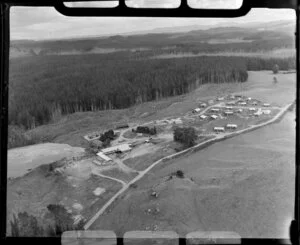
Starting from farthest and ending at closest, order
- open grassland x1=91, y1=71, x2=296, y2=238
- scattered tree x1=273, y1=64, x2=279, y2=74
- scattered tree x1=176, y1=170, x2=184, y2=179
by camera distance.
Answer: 1. scattered tree x1=273, y1=64, x2=279, y2=74
2. scattered tree x1=176, y1=170, x2=184, y2=179
3. open grassland x1=91, y1=71, x2=296, y2=238

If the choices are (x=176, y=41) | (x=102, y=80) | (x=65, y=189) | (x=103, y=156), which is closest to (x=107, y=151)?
(x=103, y=156)

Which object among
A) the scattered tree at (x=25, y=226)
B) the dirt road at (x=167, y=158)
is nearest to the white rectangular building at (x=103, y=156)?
the dirt road at (x=167, y=158)

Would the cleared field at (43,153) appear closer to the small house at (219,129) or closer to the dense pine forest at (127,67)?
the dense pine forest at (127,67)

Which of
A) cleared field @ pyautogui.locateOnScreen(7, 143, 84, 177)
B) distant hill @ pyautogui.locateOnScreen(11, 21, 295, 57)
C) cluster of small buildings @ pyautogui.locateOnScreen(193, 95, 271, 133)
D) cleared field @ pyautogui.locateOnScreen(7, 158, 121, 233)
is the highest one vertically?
distant hill @ pyautogui.locateOnScreen(11, 21, 295, 57)

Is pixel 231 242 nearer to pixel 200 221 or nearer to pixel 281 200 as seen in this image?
pixel 200 221

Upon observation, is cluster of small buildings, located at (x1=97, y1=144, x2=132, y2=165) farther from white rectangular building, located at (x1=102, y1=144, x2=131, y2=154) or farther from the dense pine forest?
the dense pine forest

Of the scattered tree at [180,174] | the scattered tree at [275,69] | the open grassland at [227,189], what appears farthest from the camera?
the scattered tree at [275,69]

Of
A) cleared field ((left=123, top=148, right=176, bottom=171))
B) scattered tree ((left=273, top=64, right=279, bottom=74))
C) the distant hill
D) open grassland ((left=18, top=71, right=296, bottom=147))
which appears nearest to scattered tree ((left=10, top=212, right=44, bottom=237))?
open grassland ((left=18, top=71, right=296, bottom=147))

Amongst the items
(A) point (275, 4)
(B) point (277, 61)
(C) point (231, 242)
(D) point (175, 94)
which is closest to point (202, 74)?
(D) point (175, 94)
